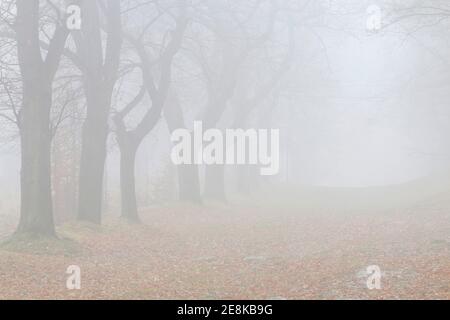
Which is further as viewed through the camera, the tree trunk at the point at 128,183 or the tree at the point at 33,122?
the tree trunk at the point at 128,183

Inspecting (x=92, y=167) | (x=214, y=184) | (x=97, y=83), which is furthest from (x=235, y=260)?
(x=214, y=184)

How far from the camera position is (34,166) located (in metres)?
16.1

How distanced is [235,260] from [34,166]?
5951 mm

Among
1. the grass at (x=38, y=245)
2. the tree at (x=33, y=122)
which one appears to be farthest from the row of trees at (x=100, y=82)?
the grass at (x=38, y=245)

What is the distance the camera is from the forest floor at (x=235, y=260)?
12.2 metres

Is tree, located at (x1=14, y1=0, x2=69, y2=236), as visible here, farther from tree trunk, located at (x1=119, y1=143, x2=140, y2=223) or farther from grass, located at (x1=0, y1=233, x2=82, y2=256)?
tree trunk, located at (x1=119, y1=143, x2=140, y2=223)

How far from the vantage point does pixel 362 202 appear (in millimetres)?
40781

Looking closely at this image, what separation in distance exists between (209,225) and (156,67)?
861cm

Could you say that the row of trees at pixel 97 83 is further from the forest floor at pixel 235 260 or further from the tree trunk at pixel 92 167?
the forest floor at pixel 235 260

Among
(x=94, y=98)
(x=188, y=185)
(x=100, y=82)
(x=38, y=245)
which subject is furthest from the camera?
(x=188, y=185)

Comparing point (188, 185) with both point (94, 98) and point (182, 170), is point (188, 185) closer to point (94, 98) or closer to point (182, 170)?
point (182, 170)

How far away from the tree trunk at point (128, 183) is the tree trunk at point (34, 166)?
7104mm
